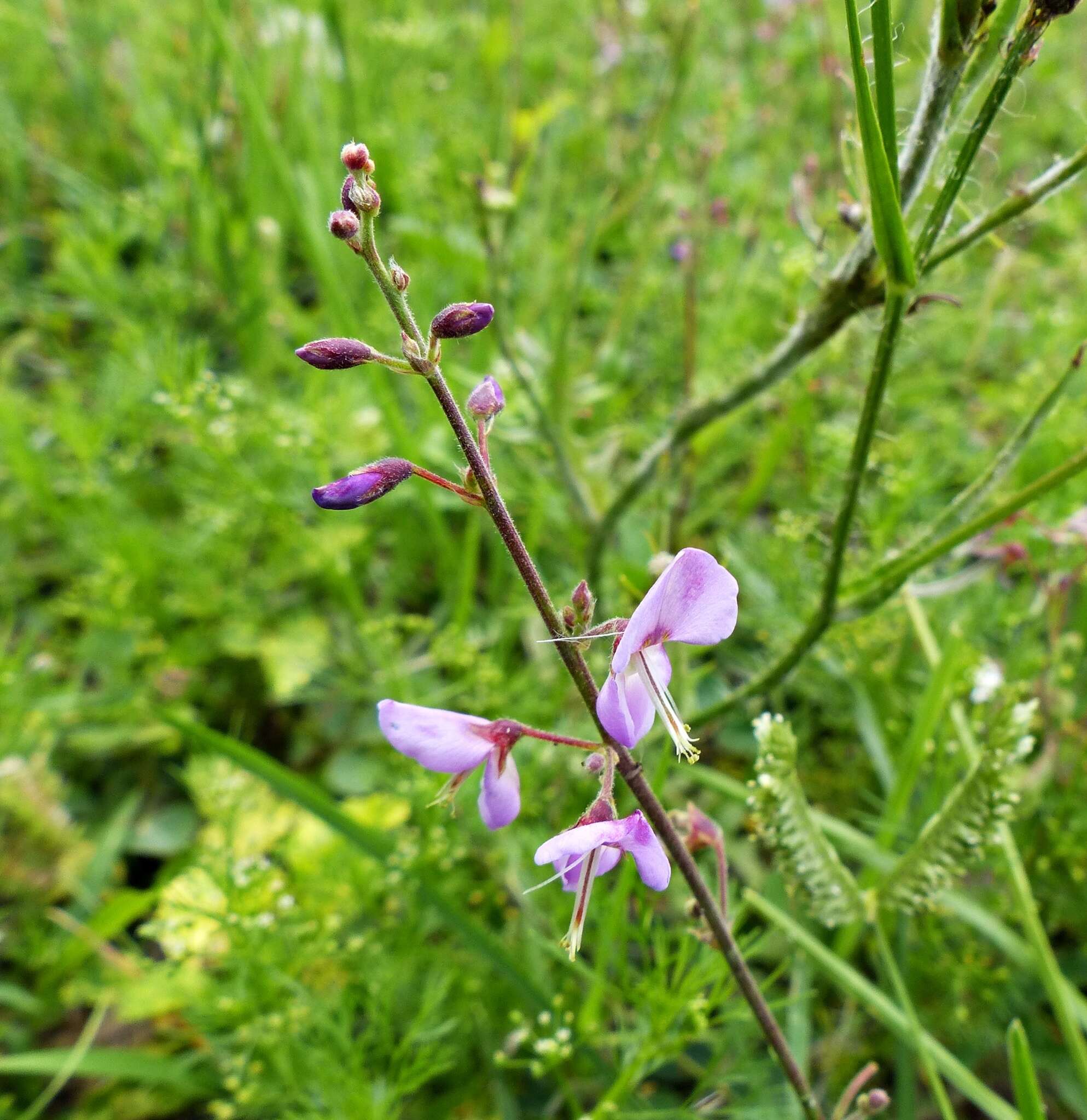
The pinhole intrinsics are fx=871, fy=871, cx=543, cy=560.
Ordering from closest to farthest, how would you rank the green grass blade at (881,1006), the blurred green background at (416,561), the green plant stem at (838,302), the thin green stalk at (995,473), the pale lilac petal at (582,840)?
the pale lilac petal at (582,840)
the green plant stem at (838,302)
the thin green stalk at (995,473)
the green grass blade at (881,1006)
the blurred green background at (416,561)

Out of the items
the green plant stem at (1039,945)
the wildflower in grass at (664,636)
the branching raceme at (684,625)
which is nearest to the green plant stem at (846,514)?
the branching raceme at (684,625)

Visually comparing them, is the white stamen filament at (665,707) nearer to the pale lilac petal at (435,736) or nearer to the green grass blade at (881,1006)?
the pale lilac petal at (435,736)

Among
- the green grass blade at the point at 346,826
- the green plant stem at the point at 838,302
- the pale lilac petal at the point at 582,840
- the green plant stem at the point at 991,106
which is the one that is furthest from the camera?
the green grass blade at the point at 346,826

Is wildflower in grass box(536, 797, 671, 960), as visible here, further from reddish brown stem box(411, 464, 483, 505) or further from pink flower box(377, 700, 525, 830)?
reddish brown stem box(411, 464, 483, 505)

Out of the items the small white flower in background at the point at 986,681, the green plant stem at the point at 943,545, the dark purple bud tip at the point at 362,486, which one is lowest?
the small white flower in background at the point at 986,681

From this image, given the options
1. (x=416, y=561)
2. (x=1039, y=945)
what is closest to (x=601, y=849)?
(x=1039, y=945)

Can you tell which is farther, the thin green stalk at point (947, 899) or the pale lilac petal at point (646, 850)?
the thin green stalk at point (947, 899)

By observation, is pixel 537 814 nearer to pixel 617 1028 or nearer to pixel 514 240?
pixel 617 1028

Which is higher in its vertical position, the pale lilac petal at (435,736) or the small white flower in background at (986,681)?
the pale lilac petal at (435,736)
